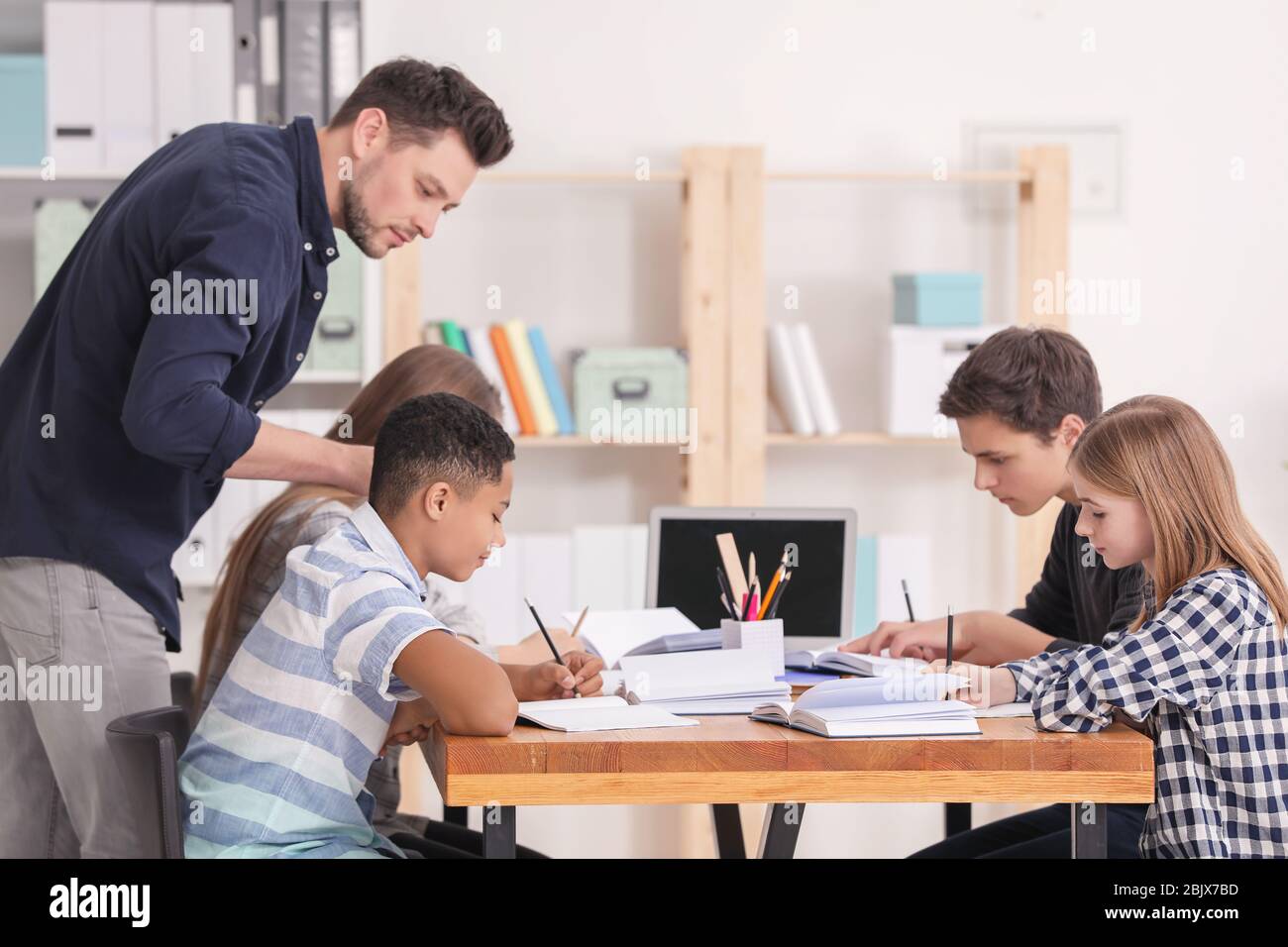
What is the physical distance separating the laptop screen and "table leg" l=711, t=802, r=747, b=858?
0.31 m

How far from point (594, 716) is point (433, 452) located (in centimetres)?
37

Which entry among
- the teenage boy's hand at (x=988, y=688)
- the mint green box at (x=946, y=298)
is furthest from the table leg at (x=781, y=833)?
the mint green box at (x=946, y=298)

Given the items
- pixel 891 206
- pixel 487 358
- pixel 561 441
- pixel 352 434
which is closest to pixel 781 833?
pixel 352 434

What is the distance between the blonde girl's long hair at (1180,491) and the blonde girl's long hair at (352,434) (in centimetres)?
88

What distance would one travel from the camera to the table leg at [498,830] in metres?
1.39

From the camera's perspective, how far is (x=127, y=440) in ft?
5.70

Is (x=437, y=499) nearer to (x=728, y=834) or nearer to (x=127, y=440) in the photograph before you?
(x=127, y=440)

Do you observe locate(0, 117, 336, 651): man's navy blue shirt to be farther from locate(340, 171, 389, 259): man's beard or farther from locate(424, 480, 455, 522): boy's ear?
locate(424, 480, 455, 522): boy's ear

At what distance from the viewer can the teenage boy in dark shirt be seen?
1976 millimetres

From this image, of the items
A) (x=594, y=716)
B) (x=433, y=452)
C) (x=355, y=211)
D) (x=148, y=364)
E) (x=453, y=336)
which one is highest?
(x=355, y=211)

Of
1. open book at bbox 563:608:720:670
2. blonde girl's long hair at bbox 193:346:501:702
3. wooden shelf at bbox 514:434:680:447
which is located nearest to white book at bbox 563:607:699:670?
open book at bbox 563:608:720:670

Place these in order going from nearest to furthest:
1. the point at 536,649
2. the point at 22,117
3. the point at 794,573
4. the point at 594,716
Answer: the point at 594,716
the point at 536,649
the point at 794,573
the point at 22,117

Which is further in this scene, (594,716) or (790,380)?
(790,380)

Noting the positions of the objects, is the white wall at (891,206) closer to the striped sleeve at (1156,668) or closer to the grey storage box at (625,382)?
the grey storage box at (625,382)
